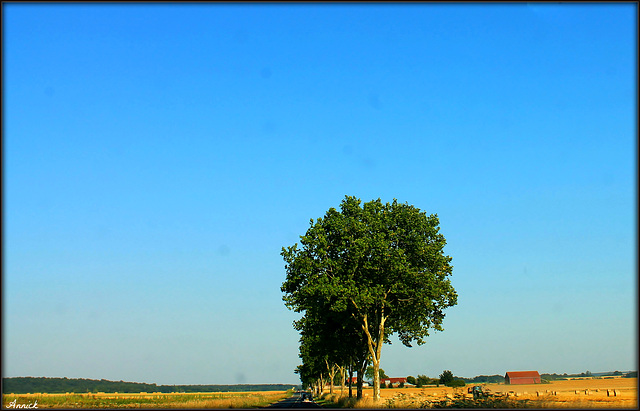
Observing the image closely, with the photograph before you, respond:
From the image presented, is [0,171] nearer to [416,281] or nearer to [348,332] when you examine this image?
[416,281]

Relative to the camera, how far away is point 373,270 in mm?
43969

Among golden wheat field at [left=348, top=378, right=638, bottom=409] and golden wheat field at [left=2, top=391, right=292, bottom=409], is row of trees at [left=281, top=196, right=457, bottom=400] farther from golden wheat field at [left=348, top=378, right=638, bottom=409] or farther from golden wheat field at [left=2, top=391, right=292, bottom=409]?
golden wheat field at [left=2, top=391, right=292, bottom=409]

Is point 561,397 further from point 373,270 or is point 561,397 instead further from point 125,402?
point 125,402

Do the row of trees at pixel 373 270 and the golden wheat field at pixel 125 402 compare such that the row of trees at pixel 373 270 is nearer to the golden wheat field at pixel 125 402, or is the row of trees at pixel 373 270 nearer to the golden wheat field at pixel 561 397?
the golden wheat field at pixel 561 397

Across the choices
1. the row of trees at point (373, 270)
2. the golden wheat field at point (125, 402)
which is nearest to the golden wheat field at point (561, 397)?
the row of trees at point (373, 270)

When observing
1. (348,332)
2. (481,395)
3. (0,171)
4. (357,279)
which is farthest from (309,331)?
(0,171)

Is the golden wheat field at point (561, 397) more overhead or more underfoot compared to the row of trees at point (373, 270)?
more underfoot

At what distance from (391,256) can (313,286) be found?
266 inches

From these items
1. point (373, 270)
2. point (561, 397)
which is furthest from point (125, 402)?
point (561, 397)

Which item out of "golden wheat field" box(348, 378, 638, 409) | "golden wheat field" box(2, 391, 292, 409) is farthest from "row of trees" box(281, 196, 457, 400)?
"golden wheat field" box(2, 391, 292, 409)

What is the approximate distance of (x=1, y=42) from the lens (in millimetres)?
21953

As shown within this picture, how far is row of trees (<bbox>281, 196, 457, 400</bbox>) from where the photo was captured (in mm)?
42844

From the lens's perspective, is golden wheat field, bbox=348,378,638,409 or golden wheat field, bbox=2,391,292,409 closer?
golden wheat field, bbox=348,378,638,409

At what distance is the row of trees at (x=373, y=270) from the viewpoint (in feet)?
141
